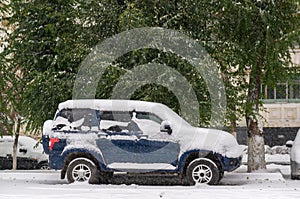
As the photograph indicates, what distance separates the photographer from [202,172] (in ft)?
45.5

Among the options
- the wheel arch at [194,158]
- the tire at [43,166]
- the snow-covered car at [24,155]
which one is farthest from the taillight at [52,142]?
the tire at [43,166]

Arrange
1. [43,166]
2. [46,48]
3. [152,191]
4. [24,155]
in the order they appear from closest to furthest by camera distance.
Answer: [152,191]
[46,48]
[43,166]
[24,155]

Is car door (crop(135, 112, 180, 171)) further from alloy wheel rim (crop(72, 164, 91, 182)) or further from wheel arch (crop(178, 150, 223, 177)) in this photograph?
alloy wheel rim (crop(72, 164, 91, 182))

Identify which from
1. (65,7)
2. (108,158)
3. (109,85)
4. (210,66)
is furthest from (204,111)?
(65,7)

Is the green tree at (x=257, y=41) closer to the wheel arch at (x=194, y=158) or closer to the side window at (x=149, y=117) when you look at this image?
the side window at (x=149, y=117)

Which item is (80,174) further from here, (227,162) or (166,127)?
(227,162)

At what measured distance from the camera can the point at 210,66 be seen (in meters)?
16.5

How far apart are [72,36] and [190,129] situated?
17.8 feet

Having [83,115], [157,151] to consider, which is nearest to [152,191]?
[157,151]

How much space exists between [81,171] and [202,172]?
2.72 metres

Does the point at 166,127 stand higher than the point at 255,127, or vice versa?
the point at 255,127

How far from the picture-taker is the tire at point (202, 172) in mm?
13805

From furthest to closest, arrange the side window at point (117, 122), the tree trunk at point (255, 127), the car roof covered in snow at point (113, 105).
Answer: the tree trunk at point (255, 127) → the car roof covered in snow at point (113, 105) → the side window at point (117, 122)

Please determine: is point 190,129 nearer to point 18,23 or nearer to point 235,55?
point 235,55
